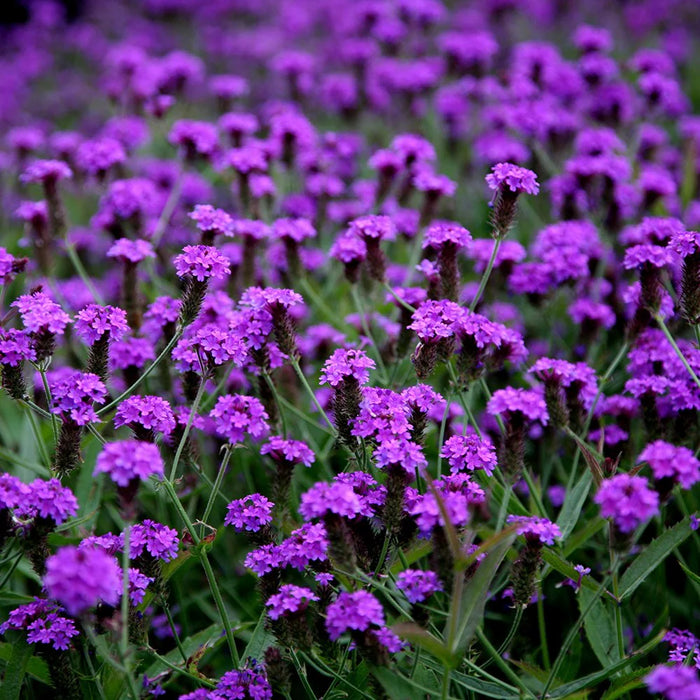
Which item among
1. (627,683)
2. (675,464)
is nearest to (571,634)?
(627,683)

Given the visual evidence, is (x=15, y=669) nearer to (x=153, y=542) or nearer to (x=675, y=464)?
(x=153, y=542)

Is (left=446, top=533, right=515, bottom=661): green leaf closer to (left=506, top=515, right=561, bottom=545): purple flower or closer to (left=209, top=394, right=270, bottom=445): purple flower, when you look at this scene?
(left=506, top=515, right=561, bottom=545): purple flower

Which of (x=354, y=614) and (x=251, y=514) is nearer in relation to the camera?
(x=354, y=614)

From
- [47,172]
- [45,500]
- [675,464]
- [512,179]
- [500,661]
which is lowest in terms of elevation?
[500,661]

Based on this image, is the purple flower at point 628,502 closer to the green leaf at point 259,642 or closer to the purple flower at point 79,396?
the green leaf at point 259,642

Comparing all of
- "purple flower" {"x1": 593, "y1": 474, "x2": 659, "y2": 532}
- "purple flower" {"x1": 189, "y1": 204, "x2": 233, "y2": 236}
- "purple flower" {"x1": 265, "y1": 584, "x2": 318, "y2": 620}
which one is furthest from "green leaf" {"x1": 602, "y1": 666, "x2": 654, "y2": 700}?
"purple flower" {"x1": 189, "y1": 204, "x2": 233, "y2": 236}

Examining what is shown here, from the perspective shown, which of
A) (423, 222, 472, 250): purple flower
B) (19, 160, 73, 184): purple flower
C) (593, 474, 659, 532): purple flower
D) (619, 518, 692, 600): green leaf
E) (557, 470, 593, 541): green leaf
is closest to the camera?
(593, 474, 659, 532): purple flower

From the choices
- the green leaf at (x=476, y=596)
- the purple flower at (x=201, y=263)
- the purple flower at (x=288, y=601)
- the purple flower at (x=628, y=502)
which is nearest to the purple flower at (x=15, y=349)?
the purple flower at (x=201, y=263)
